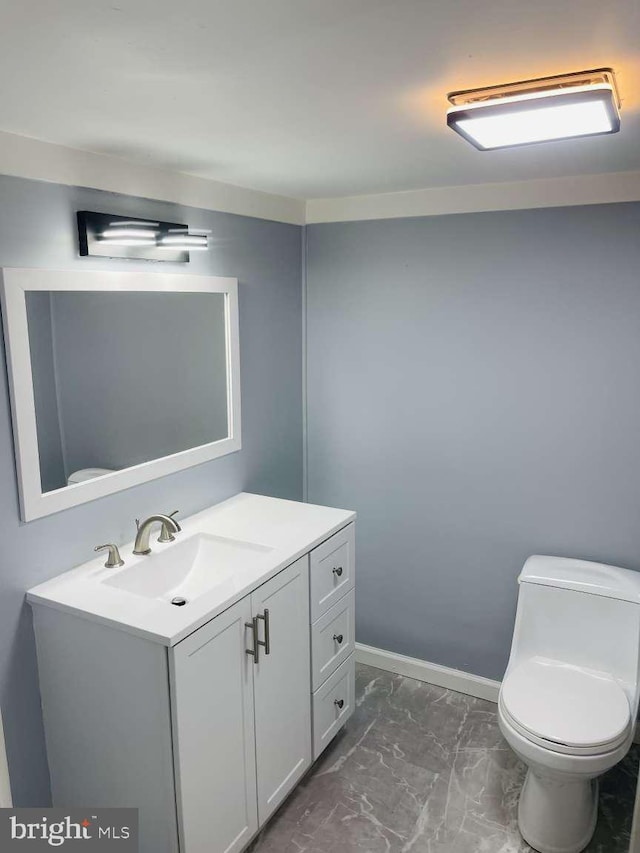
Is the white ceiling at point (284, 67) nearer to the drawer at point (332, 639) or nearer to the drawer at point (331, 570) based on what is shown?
the drawer at point (331, 570)

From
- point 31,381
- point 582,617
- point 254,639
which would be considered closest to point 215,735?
point 254,639

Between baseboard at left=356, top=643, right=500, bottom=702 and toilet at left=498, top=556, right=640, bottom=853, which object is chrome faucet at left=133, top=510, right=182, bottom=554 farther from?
baseboard at left=356, top=643, right=500, bottom=702

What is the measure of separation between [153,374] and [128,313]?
0.83 ft

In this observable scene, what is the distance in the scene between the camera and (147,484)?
7.52 ft

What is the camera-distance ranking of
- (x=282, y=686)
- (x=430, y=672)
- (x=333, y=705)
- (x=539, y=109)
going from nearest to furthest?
1. (x=539, y=109)
2. (x=282, y=686)
3. (x=333, y=705)
4. (x=430, y=672)

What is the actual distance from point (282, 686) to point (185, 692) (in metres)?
0.54

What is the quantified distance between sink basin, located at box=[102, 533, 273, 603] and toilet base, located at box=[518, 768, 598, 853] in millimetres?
1189

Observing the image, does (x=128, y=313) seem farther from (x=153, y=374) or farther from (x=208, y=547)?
(x=208, y=547)

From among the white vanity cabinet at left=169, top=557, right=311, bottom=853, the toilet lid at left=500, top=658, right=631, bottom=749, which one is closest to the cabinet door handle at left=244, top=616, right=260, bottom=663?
the white vanity cabinet at left=169, top=557, right=311, bottom=853

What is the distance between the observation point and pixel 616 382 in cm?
251

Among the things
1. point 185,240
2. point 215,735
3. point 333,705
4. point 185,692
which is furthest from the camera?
point 333,705

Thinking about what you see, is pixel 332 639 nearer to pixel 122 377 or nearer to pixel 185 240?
pixel 122 377

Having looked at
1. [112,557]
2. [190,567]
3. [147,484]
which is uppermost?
[147,484]

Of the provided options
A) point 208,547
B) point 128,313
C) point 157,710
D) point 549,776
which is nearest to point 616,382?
point 549,776
